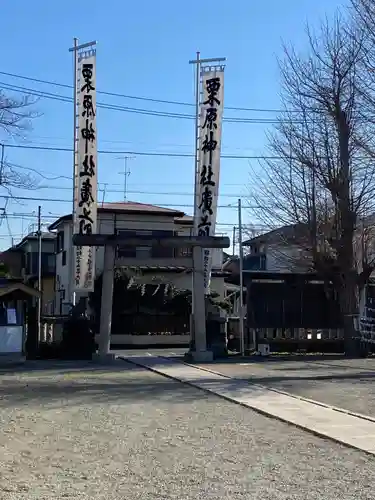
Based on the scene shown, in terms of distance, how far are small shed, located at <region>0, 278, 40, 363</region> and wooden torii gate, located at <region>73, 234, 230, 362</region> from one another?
105 inches

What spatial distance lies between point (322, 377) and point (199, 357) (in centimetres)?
682

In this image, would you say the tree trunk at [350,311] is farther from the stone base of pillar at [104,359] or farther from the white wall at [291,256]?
the stone base of pillar at [104,359]

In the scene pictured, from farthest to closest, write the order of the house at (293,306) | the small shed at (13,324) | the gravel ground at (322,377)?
the house at (293,306) < the small shed at (13,324) < the gravel ground at (322,377)

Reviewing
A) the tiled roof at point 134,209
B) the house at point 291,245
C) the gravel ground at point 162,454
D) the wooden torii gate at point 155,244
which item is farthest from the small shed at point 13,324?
the tiled roof at point 134,209

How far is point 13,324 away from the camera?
81.0 feet

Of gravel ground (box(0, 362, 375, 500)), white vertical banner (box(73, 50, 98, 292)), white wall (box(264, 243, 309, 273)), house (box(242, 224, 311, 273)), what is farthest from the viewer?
white wall (box(264, 243, 309, 273))

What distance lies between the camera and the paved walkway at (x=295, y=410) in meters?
10.2

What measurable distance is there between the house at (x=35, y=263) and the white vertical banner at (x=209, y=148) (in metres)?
28.0

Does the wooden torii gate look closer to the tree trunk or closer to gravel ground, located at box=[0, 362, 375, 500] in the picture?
the tree trunk

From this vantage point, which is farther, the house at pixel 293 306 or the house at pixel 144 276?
the house at pixel 144 276

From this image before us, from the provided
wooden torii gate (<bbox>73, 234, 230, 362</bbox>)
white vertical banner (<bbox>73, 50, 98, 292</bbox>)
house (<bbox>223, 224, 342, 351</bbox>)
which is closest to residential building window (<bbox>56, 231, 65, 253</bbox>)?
house (<bbox>223, 224, 342, 351</bbox>)

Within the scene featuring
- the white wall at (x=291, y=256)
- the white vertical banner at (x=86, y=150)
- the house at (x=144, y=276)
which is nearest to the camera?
the white vertical banner at (x=86, y=150)

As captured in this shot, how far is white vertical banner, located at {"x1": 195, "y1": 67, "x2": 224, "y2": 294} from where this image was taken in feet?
83.8

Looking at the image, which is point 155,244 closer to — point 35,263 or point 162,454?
point 162,454
